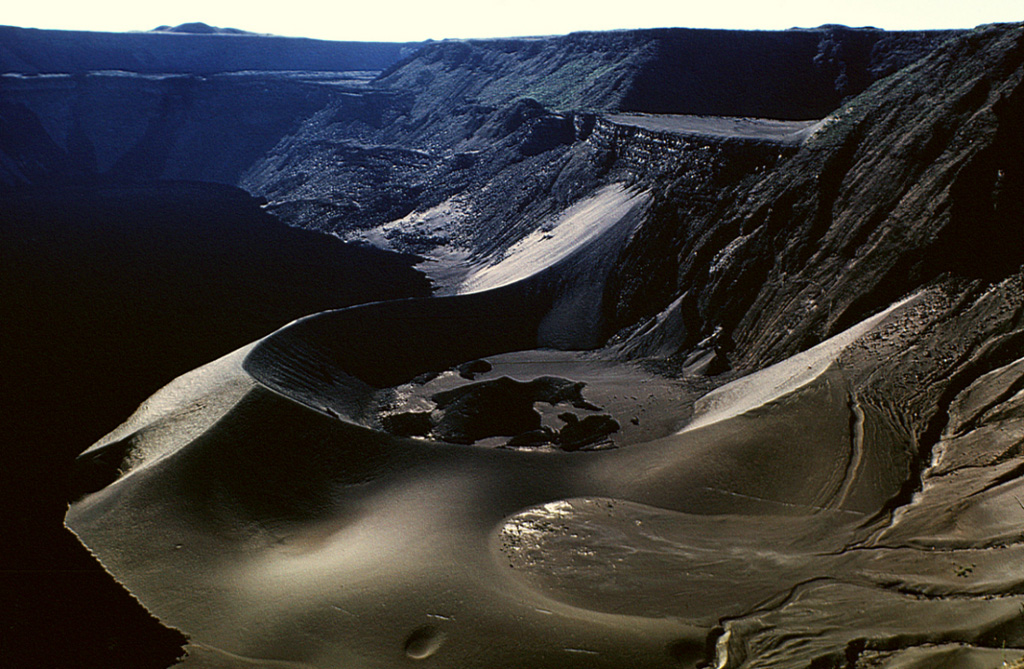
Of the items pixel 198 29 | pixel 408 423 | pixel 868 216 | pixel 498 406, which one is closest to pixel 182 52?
pixel 198 29

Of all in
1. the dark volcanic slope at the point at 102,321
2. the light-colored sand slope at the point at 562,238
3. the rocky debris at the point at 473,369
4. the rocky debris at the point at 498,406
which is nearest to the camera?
the dark volcanic slope at the point at 102,321

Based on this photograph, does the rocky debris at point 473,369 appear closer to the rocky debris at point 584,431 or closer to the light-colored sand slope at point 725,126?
the rocky debris at point 584,431

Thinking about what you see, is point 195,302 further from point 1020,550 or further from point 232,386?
point 1020,550

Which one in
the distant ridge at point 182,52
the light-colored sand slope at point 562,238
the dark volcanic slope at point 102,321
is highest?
the distant ridge at point 182,52

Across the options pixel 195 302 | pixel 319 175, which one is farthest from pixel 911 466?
pixel 319 175

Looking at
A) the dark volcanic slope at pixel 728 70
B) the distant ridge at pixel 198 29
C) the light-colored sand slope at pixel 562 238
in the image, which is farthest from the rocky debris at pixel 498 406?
the distant ridge at pixel 198 29

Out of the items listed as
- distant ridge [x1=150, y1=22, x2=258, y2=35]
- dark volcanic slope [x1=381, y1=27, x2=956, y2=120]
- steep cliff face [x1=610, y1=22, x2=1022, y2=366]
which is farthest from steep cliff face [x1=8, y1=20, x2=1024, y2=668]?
distant ridge [x1=150, y1=22, x2=258, y2=35]

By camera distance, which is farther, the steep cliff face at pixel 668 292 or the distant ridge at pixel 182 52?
the distant ridge at pixel 182 52

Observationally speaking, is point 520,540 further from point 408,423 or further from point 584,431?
point 408,423
